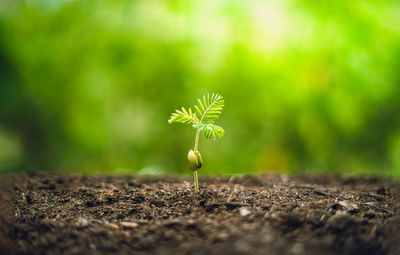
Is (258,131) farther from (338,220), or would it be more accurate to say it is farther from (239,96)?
(338,220)

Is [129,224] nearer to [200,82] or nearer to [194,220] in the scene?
[194,220]

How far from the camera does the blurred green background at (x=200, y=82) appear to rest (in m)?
3.35

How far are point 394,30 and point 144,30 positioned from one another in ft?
7.37

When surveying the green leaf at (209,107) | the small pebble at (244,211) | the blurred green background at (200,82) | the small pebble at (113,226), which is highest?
the blurred green background at (200,82)

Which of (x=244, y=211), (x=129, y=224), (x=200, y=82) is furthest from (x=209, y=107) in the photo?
(x=200, y=82)

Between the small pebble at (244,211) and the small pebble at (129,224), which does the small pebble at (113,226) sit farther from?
the small pebble at (244,211)

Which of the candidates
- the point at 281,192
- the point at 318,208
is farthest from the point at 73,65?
the point at 318,208

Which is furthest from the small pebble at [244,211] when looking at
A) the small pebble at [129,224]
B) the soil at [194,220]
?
the small pebble at [129,224]

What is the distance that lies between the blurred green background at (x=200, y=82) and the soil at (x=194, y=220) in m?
1.74

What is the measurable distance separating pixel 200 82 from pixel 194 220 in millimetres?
2375

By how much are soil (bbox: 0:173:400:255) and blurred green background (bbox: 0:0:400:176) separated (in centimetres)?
174

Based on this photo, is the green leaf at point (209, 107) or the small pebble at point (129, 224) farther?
the green leaf at point (209, 107)

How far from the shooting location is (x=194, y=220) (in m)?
1.15

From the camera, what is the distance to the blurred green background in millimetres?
3348
